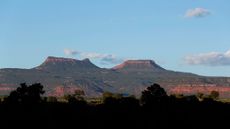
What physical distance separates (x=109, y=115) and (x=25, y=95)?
1756 cm

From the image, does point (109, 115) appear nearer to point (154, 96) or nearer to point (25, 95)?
point (25, 95)

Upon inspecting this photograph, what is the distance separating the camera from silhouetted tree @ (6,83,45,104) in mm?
102688

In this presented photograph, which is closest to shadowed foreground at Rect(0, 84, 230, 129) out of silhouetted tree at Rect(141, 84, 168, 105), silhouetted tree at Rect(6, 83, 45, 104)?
silhouetted tree at Rect(6, 83, 45, 104)

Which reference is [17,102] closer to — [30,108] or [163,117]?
[30,108]

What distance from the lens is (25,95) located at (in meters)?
107

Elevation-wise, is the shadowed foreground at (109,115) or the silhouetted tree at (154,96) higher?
the silhouetted tree at (154,96)

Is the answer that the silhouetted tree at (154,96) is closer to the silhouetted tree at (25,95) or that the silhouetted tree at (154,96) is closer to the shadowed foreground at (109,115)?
the shadowed foreground at (109,115)

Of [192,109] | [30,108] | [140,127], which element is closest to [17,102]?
[30,108]

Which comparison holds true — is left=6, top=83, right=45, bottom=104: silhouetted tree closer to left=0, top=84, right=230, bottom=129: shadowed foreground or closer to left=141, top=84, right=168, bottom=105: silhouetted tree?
left=0, top=84, right=230, bottom=129: shadowed foreground

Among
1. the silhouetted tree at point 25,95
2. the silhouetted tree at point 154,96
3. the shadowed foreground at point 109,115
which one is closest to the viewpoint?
the shadowed foreground at point 109,115

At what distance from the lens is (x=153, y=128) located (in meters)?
89.6

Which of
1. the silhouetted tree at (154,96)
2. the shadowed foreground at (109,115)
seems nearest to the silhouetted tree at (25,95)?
the shadowed foreground at (109,115)

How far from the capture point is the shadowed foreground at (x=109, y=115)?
87.4 m

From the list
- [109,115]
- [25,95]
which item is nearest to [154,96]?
[109,115]
